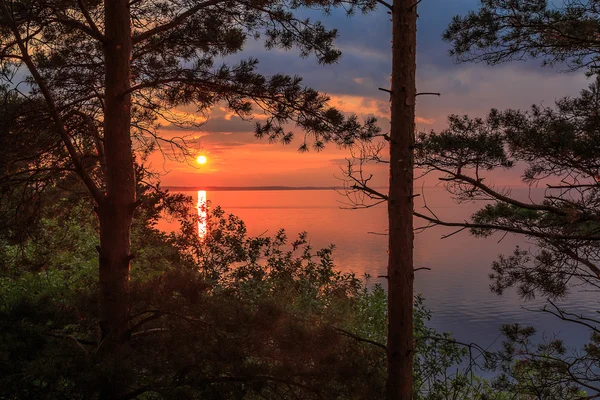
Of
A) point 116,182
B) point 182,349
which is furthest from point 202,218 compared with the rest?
point 182,349

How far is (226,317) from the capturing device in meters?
4.76

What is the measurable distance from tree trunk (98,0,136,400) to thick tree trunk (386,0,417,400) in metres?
2.67

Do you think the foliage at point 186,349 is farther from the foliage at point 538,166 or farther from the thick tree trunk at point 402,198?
the foliage at point 538,166

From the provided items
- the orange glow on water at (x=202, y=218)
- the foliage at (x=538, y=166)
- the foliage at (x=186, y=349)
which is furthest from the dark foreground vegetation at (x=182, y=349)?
the orange glow on water at (x=202, y=218)

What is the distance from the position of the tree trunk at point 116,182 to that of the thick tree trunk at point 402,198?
2673 millimetres

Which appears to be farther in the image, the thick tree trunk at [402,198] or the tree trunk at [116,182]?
the thick tree trunk at [402,198]

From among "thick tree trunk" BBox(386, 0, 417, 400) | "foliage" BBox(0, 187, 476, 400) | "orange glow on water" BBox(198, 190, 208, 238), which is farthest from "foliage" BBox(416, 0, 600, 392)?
"orange glow on water" BBox(198, 190, 208, 238)

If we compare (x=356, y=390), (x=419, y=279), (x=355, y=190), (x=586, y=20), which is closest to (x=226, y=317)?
(x=356, y=390)

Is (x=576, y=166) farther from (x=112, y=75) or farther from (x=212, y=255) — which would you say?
(x=212, y=255)

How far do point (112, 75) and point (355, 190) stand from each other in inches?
113

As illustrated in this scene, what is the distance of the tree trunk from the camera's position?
182 inches

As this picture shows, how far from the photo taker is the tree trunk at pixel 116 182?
182 inches

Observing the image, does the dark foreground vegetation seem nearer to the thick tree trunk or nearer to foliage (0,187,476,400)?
foliage (0,187,476,400)

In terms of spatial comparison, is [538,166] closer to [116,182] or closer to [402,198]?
[402,198]
